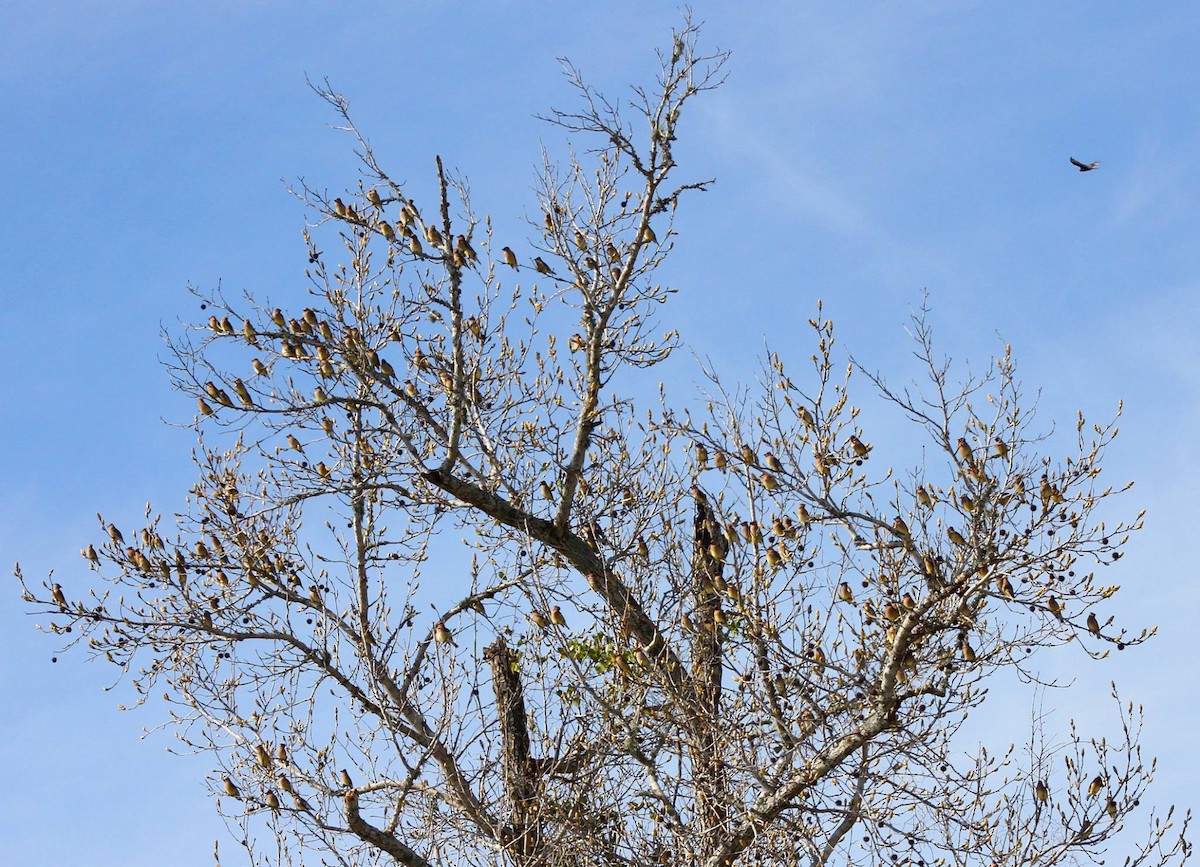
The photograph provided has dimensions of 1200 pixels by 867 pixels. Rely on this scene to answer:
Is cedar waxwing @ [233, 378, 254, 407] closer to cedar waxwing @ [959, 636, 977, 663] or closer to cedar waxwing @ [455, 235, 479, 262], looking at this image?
cedar waxwing @ [455, 235, 479, 262]

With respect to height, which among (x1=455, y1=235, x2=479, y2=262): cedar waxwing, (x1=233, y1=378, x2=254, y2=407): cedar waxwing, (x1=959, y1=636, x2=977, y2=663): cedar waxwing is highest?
(x1=455, y1=235, x2=479, y2=262): cedar waxwing

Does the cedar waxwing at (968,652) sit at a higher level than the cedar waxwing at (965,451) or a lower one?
lower

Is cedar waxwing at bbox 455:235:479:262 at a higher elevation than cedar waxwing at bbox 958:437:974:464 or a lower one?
higher

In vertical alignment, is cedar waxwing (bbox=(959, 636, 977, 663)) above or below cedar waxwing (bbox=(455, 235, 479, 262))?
below

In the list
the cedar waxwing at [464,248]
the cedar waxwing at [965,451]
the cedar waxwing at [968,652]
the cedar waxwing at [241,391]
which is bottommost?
the cedar waxwing at [968,652]

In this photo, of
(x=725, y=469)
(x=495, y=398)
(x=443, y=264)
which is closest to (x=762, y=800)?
(x=725, y=469)

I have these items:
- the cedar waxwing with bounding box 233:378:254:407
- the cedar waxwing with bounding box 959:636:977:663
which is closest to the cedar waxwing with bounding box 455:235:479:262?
the cedar waxwing with bounding box 233:378:254:407

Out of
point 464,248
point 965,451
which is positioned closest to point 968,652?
point 965,451

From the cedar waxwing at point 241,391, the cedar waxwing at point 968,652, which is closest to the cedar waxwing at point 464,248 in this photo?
the cedar waxwing at point 241,391

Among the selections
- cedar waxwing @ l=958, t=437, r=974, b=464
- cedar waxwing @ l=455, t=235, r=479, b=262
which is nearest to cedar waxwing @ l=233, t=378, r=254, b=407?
cedar waxwing @ l=455, t=235, r=479, b=262

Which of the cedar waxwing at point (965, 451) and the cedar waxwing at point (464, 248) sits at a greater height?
the cedar waxwing at point (464, 248)

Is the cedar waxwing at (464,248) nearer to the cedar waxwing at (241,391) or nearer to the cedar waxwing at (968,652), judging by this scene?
the cedar waxwing at (241,391)

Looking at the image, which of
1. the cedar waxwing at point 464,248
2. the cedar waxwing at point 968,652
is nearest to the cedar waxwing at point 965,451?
the cedar waxwing at point 968,652


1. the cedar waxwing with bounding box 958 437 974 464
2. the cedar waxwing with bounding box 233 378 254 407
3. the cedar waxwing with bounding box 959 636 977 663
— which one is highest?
the cedar waxwing with bounding box 233 378 254 407
